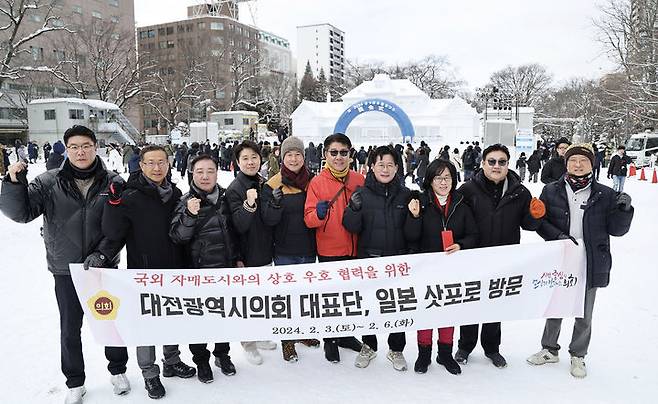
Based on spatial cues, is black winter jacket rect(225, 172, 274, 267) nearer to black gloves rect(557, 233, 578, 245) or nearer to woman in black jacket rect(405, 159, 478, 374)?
woman in black jacket rect(405, 159, 478, 374)

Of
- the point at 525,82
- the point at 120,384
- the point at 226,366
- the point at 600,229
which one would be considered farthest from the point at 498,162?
the point at 525,82

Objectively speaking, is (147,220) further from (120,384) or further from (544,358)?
(544,358)

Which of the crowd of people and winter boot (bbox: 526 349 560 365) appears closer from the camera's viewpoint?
the crowd of people

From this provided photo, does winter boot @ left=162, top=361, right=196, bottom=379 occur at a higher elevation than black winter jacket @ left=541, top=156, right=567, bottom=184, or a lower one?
lower

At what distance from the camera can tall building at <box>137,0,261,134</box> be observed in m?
49.7

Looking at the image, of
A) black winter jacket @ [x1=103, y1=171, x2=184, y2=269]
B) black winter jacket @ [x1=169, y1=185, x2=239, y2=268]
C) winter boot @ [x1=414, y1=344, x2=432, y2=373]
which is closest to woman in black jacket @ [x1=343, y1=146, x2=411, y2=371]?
winter boot @ [x1=414, y1=344, x2=432, y2=373]

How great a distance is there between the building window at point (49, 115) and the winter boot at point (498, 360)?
149 ft

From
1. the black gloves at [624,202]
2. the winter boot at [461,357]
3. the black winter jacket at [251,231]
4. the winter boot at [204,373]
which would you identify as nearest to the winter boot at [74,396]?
the winter boot at [204,373]

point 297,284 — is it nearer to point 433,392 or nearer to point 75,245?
point 433,392

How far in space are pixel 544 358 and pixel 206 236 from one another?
3.01m

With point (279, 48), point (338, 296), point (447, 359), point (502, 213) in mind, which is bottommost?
point (447, 359)

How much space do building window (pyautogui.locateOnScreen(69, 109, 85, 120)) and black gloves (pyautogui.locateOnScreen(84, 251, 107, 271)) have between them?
43.1 metres

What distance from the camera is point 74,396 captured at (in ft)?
11.1

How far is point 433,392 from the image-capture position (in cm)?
349
